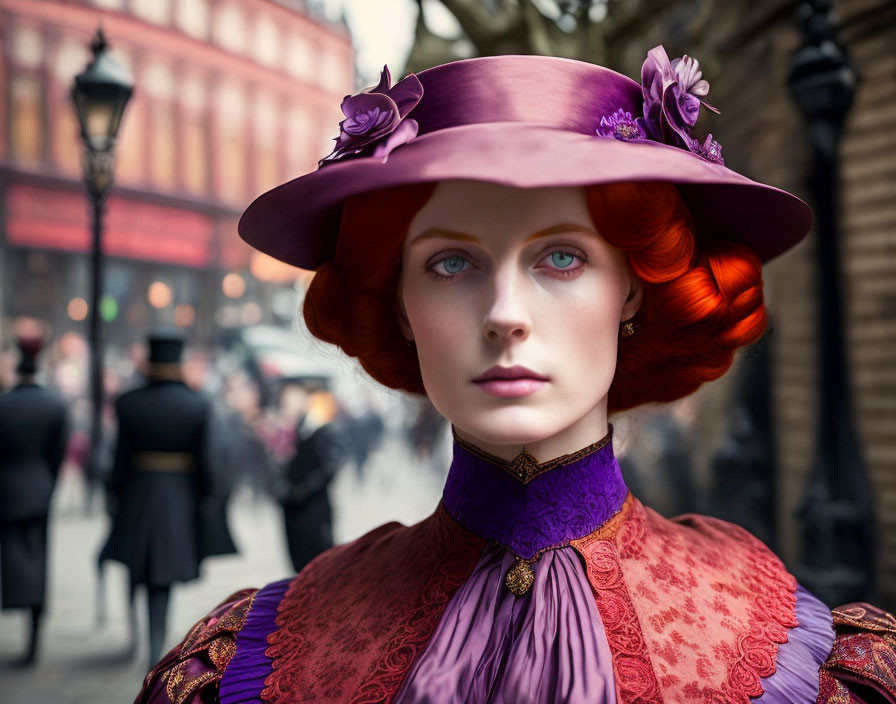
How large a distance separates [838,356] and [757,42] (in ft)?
8.64

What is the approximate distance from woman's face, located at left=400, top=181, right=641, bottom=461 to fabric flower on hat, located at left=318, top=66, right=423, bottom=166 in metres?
0.12

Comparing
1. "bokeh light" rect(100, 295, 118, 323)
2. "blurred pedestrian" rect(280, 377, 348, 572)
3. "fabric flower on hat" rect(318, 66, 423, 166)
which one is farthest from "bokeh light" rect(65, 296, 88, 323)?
"fabric flower on hat" rect(318, 66, 423, 166)

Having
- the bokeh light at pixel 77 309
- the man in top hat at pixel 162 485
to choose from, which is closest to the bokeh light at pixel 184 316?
the bokeh light at pixel 77 309

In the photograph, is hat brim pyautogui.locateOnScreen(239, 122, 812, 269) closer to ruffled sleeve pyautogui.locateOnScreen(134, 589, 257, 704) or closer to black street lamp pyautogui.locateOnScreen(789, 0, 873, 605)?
ruffled sleeve pyautogui.locateOnScreen(134, 589, 257, 704)

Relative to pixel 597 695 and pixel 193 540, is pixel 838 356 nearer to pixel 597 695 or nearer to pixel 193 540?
pixel 597 695

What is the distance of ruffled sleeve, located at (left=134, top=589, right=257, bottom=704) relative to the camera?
4.88ft

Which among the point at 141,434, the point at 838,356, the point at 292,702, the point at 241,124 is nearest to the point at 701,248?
the point at 292,702

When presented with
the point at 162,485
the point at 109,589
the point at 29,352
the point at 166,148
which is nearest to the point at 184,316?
the point at 166,148

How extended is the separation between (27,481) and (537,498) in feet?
14.4

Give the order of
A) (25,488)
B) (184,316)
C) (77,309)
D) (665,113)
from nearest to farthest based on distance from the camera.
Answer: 1. (665,113)
2. (25,488)
3. (77,309)
4. (184,316)

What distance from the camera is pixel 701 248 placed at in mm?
1586

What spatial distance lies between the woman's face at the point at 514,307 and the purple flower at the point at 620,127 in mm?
106

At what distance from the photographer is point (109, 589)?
7.01m

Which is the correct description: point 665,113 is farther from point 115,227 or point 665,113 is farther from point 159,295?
point 115,227
